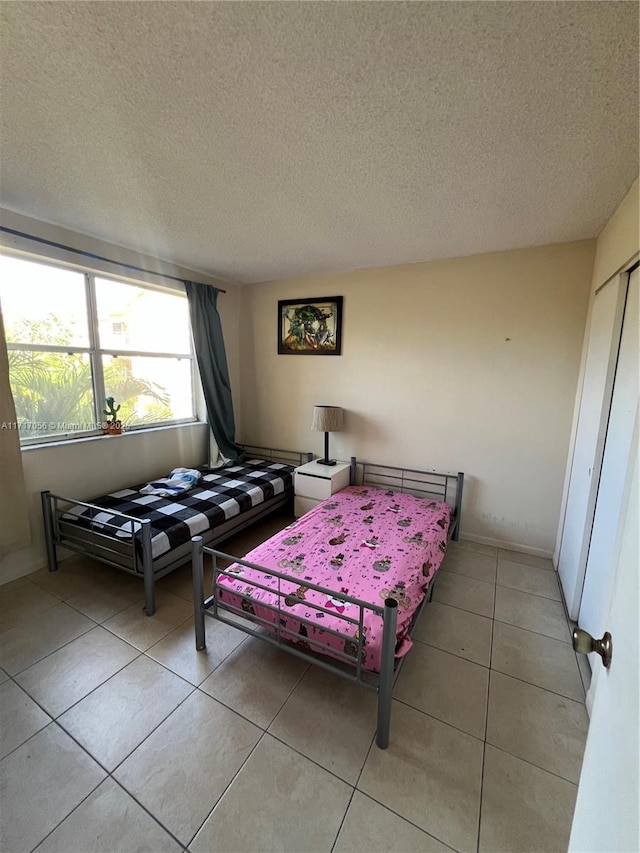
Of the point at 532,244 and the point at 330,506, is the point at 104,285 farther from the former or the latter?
the point at 532,244

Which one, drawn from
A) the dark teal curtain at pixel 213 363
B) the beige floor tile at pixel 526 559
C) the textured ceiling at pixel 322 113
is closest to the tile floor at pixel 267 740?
the beige floor tile at pixel 526 559

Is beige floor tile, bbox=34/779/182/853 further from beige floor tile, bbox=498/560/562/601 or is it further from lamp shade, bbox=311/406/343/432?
lamp shade, bbox=311/406/343/432

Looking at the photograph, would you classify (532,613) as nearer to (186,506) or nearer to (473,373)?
(473,373)

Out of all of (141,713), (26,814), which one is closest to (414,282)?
(141,713)

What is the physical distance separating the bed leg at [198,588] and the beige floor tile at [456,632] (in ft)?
3.93

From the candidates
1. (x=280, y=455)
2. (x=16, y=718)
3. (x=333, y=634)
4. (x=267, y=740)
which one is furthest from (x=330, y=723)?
(x=280, y=455)

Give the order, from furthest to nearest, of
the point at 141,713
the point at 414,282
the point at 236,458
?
the point at 236,458
the point at 414,282
the point at 141,713

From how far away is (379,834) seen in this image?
1.12 m

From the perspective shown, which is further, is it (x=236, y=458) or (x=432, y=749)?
(x=236, y=458)

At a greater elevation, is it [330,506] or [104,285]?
[104,285]

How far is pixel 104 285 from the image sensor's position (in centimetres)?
280

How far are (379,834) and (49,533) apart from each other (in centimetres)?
254

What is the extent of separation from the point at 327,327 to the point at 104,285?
1.98 m

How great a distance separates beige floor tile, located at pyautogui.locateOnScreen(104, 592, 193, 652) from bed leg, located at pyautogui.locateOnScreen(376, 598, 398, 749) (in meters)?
1.26
